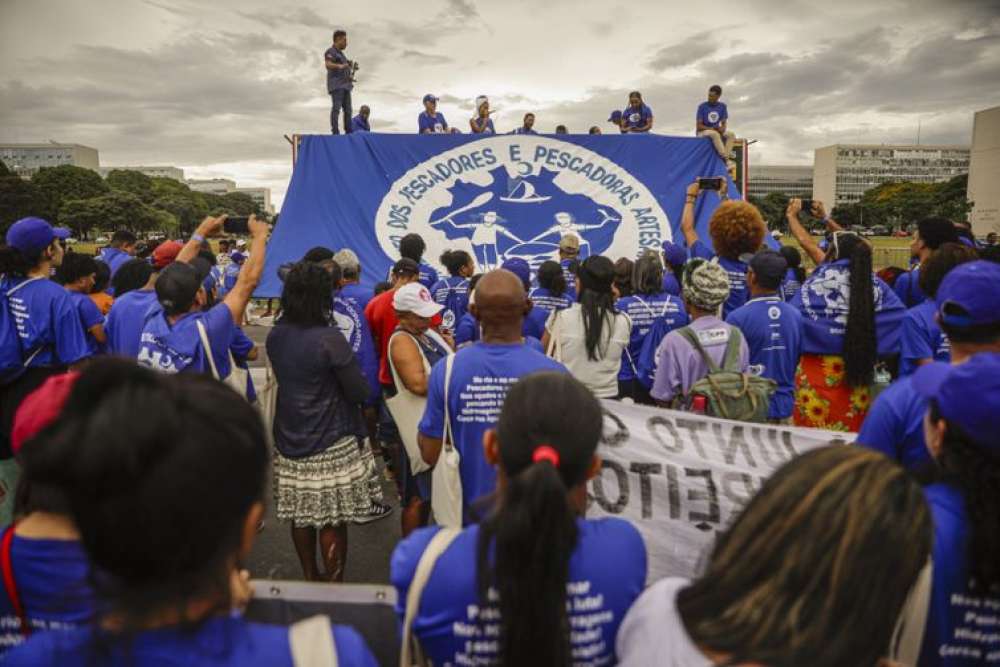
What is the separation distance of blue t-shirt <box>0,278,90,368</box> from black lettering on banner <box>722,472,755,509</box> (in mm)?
3550

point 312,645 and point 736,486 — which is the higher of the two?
point 312,645

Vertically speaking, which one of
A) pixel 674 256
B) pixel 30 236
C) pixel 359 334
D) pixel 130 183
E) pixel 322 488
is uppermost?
pixel 130 183

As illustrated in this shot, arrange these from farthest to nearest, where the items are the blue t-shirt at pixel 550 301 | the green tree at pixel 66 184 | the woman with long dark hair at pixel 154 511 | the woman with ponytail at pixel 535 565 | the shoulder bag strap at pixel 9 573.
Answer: the green tree at pixel 66 184, the blue t-shirt at pixel 550 301, the shoulder bag strap at pixel 9 573, the woman with ponytail at pixel 535 565, the woman with long dark hair at pixel 154 511

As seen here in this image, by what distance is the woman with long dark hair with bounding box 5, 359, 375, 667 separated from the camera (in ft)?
3.22

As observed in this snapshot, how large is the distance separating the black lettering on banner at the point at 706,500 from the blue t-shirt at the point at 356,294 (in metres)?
3.17

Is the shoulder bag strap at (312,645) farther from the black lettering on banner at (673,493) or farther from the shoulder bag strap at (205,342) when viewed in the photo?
the shoulder bag strap at (205,342)

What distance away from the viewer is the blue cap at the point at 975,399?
4.70 ft

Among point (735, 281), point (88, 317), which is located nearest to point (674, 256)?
point (735, 281)

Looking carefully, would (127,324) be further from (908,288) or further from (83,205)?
(83,205)

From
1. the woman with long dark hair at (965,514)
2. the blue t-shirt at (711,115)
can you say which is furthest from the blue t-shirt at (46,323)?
the blue t-shirt at (711,115)

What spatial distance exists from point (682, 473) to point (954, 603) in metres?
1.20

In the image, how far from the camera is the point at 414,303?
354 cm

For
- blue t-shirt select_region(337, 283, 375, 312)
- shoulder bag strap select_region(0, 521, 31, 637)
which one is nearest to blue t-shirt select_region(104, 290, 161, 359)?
blue t-shirt select_region(337, 283, 375, 312)

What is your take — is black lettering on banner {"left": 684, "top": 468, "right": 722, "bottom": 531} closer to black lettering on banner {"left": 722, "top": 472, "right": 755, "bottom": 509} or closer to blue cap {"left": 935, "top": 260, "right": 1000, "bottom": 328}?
black lettering on banner {"left": 722, "top": 472, "right": 755, "bottom": 509}
